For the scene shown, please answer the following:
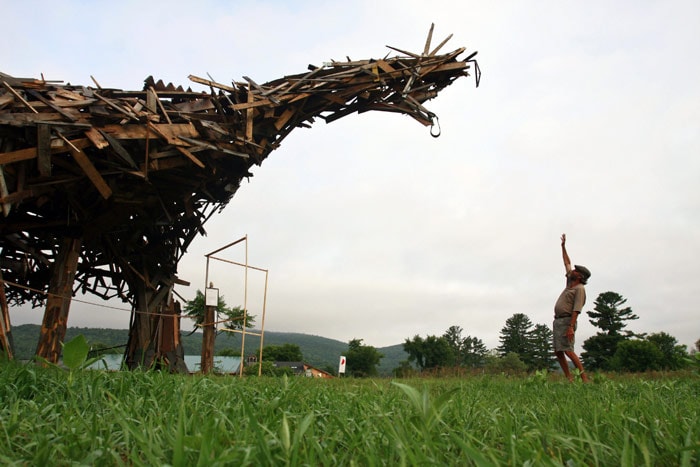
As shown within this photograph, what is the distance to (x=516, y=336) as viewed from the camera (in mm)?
102062

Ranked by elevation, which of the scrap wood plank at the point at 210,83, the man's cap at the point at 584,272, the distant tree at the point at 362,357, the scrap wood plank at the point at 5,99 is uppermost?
the scrap wood plank at the point at 210,83

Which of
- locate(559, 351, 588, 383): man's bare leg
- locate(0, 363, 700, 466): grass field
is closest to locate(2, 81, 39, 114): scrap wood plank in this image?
locate(0, 363, 700, 466): grass field

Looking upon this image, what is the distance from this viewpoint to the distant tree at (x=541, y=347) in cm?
8419

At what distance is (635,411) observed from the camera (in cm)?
196

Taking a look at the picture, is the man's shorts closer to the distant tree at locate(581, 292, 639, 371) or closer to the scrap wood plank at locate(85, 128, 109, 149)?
the scrap wood plank at locate(85, 128, 109, 149)

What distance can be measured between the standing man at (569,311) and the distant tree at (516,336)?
9806 centimetres

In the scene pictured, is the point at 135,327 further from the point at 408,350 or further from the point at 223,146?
the point at 408,350

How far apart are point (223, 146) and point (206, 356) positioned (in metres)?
4.33

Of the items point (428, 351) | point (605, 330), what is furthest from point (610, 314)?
point (428, 351)

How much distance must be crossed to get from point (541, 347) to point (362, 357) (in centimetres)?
3816

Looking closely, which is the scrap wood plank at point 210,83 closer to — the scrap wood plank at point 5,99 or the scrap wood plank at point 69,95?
the scrap wood plank at point 69,95

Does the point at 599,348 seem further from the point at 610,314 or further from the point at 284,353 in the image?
the point at 284,353

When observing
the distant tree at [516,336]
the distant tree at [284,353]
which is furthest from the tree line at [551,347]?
the distant tree at [284,353]

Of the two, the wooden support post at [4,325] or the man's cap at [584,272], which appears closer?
the wooden support post at [4,325]
